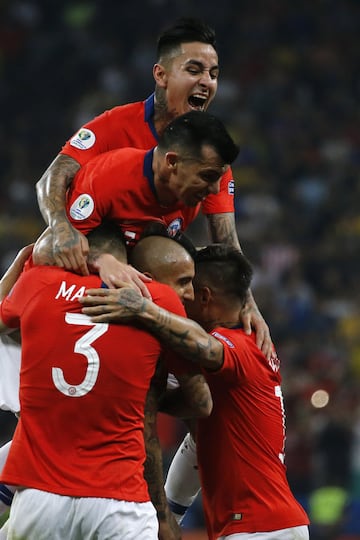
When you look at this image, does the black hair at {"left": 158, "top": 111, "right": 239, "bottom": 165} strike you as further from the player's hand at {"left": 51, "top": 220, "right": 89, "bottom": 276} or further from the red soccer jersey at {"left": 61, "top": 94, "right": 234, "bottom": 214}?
the red soccer jersey at {"left": 61, "top": 94, "right": 234, "bottom": 214}

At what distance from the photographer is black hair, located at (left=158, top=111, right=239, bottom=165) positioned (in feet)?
14.5

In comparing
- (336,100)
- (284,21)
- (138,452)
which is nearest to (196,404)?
(138,452)

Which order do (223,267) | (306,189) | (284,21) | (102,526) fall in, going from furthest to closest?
1. (284,21)
2. (306,189)
3. (223,267)
4. (102,526)

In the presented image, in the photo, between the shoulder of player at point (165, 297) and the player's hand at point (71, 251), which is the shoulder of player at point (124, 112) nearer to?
the player's hand at point (71, 251)

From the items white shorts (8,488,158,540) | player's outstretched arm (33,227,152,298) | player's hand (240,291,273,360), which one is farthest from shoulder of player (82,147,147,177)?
white shorts (8,488,158,540)

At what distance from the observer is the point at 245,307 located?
16.1ft

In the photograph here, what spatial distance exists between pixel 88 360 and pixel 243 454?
916 millimetres

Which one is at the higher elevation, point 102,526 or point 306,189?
point 306,189

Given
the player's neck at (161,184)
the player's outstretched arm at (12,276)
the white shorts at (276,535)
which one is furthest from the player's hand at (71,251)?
the white shorts at (276,535)

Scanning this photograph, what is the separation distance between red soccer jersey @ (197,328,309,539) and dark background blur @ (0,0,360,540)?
4404mm

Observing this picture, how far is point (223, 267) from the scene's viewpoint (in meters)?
4.78

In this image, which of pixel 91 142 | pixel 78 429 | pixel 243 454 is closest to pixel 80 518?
pixel 78 429

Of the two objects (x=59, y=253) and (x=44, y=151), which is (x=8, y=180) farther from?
(x=59, y=253)

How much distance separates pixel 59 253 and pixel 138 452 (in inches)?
32.2
